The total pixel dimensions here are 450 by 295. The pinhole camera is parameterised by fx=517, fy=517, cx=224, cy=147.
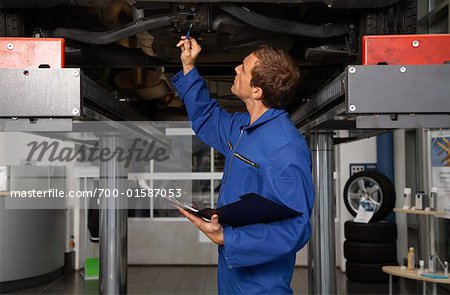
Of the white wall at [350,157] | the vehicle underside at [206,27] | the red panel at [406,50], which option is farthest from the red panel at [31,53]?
the white wall at [350,157]

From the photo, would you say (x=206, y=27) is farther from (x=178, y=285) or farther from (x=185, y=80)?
(x=178, y=285)

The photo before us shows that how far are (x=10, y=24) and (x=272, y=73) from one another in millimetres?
852

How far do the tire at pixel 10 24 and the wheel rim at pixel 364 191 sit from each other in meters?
4.78

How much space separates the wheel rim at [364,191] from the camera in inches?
228

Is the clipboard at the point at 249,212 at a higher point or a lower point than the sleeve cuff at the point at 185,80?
lower

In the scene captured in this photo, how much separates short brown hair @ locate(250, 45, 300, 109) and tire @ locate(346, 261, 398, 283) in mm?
4552

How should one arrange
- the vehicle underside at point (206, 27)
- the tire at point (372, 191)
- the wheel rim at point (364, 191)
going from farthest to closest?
the wheel rim at point (364, 191), the tire at point (372, 191), the vehicle underside at point (206, 27)

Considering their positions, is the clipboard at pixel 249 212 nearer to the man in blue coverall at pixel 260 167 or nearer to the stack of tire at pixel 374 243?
the man in blue coverall at pixel 260 167

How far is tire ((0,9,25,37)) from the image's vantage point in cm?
163

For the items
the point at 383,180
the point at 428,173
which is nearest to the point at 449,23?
the point at 428,173

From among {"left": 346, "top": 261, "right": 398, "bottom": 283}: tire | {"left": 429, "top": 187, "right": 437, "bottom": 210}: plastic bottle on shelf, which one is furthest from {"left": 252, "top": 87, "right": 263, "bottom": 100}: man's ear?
{"left": 346, "top": 261, "right": 398, "bottom": 283}: tire

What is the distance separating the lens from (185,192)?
7.29m

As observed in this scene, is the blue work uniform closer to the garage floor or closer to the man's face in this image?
the man's face

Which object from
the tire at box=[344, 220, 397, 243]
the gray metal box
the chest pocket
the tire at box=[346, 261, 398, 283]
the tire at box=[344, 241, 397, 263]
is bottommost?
the tire at box=[346, 261, 398, 283]
